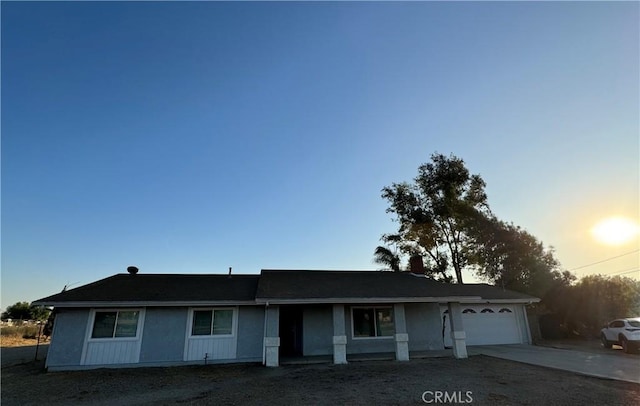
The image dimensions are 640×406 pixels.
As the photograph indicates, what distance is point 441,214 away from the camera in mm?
30406

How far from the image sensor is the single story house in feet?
41.9

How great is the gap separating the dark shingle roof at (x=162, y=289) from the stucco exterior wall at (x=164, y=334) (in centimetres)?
63

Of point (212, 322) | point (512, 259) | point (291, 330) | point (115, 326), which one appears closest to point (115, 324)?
point (115, 326)

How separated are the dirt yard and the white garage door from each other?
6230 millimetres

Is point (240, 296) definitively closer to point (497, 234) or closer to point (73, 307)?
point (73, 307)

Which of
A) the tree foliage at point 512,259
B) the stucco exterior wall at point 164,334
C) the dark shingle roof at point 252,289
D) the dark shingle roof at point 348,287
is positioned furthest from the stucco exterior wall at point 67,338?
the tree foliage at point 512,259

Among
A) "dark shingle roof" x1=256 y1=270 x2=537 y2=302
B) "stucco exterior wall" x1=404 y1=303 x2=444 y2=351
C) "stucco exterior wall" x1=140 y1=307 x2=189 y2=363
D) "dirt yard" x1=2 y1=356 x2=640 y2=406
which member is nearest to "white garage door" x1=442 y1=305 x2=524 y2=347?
"dark shingle roof" x1=256 y1=270 x2=537 y2=302

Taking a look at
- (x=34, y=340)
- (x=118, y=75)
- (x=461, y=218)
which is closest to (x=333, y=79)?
(x=118, y=75)

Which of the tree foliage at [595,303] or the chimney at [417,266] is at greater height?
the chimney at [417,266]

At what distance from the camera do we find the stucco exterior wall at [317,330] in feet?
48.0

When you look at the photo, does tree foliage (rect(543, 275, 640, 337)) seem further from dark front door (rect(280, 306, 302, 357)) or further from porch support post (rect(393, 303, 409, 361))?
dark front door (rect(280, 306, 302, 357))

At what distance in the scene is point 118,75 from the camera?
12.5 metres

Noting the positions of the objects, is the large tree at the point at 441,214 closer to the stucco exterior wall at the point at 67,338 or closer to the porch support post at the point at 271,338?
the porch support post at the point at 271,338

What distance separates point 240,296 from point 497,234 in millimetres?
24854
